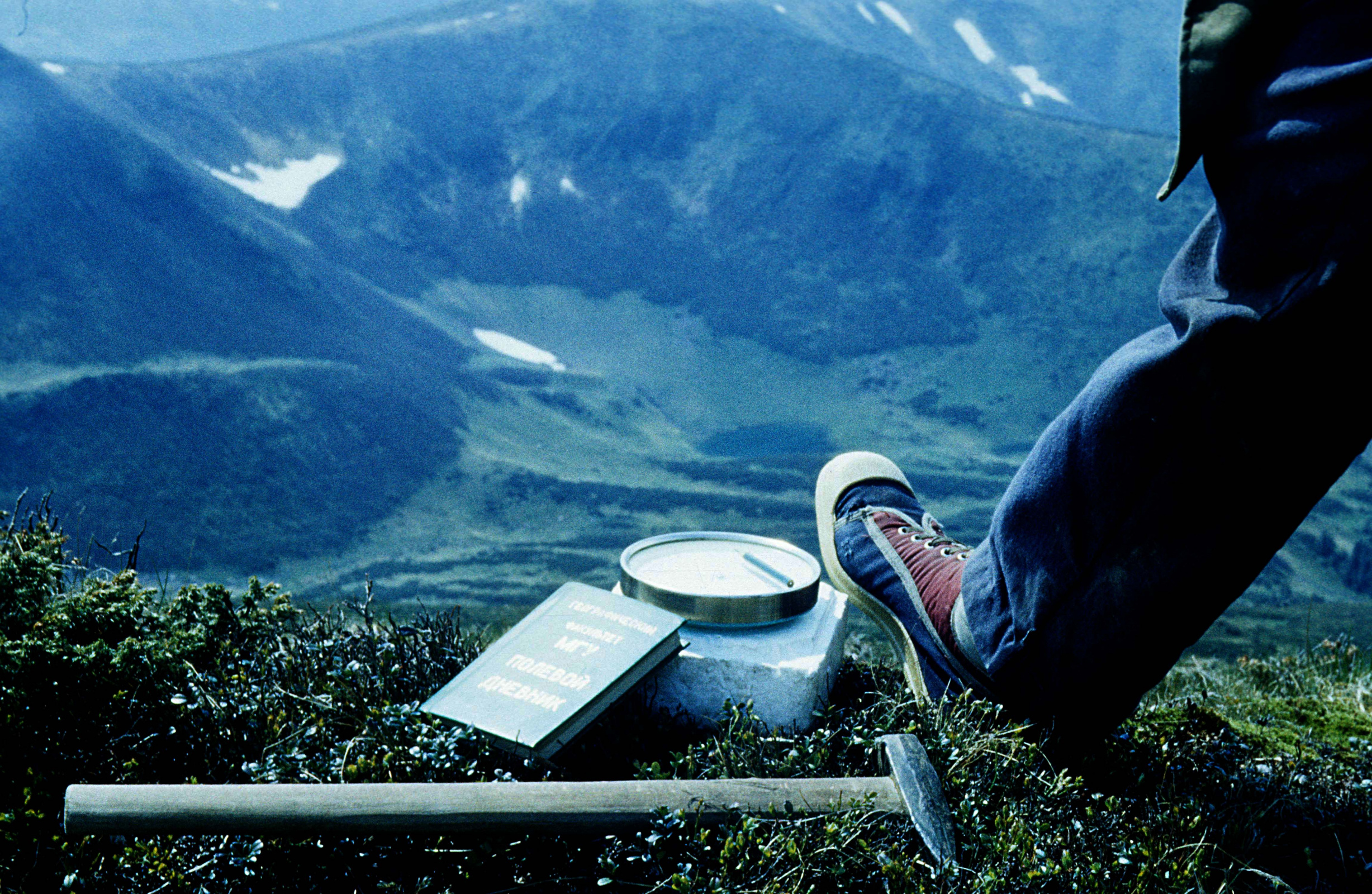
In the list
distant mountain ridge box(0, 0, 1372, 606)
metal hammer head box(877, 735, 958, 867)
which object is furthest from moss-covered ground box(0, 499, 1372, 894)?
distant mountain ridge box(0, 0, 1372, 606)

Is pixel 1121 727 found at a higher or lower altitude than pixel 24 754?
lower

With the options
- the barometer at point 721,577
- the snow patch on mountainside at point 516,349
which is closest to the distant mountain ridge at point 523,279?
the snow patch on mountainside at point 516,349

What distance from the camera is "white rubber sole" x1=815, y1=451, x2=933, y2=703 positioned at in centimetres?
206

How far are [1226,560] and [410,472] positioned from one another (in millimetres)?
10556

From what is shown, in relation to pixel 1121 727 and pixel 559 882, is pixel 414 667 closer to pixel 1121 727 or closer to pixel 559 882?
pixel 559 882

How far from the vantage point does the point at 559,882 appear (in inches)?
60.8

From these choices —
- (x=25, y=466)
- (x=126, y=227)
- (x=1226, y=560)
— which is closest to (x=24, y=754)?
(x=1226, y=560)

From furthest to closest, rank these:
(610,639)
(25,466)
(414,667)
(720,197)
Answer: (720,197)
(25,466)
(414,667)
(610,639)

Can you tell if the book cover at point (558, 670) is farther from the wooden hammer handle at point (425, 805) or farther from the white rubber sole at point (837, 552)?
the white rubber sole at point (837, 552)

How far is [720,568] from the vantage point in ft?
7.30

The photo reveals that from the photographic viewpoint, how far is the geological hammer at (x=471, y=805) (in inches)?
54.7

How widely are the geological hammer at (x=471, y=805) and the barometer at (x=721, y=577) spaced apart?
50cm

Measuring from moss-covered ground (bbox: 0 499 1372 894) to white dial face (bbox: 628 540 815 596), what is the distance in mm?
265

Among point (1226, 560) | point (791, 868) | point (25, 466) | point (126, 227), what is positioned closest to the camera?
point (791, 868)
